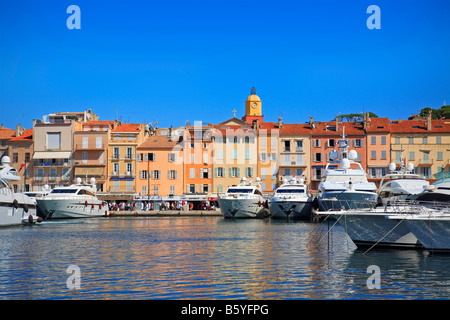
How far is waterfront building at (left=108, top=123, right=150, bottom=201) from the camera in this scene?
9488 cm

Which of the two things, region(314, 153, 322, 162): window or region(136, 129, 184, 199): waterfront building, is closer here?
region(136, 129, 184, 199): waterfront building

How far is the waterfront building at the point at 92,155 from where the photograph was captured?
313 ft

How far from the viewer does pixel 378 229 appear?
30375 millimetres

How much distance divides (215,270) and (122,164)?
73.0 meters

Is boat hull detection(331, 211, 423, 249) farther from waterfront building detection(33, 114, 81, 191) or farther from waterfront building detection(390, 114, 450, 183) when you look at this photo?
waterfront building detection(33, 114, 81, 191)

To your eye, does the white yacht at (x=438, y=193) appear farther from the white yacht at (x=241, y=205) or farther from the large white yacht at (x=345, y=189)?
the white yacht at (x=241, y=205)

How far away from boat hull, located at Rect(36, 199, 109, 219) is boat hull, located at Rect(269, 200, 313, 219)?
866 inches

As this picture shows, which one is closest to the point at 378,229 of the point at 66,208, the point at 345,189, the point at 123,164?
the point at 345,189

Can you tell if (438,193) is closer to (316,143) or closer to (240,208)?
(240,208)

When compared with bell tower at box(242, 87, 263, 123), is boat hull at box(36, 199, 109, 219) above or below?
below

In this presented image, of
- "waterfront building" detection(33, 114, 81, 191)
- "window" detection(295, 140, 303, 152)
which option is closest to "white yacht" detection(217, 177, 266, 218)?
"window" detection(295, 140, 303, 152)

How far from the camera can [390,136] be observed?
314ft

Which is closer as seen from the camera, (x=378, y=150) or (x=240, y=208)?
(x=240, y=208)
